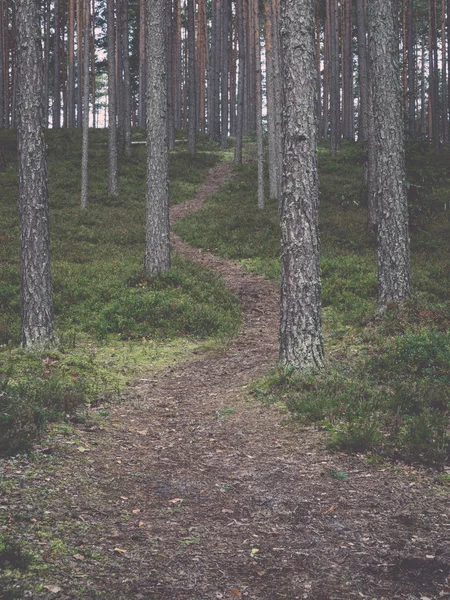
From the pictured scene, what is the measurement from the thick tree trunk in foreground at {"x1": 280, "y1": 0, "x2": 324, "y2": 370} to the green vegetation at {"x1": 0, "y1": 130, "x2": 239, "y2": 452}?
120 inches

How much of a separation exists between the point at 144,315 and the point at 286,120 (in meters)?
5.58

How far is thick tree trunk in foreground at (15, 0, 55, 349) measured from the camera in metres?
9.15

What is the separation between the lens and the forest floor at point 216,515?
138 inches

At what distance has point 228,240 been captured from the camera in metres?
19.8

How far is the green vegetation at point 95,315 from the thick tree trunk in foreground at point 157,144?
0.66 meters

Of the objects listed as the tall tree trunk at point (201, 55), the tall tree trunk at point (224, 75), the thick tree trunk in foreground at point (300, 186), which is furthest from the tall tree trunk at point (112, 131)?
the tall tree trunk at point (201, 55)

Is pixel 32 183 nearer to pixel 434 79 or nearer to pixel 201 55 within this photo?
pixel 434 79

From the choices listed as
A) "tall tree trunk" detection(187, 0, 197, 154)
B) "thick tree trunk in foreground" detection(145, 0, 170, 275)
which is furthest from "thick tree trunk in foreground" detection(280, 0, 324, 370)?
"tall tree trunk" detection(187, 0, 197, 154)

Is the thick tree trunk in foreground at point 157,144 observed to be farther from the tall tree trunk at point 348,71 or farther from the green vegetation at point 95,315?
the tall tree trunk at point 348,71

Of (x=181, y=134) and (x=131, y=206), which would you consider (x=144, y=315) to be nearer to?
(x=131, y=206)

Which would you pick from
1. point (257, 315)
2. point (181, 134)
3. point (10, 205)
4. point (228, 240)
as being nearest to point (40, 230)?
point (257, 315)

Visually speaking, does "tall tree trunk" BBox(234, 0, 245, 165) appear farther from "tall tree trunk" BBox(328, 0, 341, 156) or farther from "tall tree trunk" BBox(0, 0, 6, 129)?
"tall tree trunk" BBox(0, 0, 6, 129)

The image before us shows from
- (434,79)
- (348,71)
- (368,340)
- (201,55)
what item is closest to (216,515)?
(368,340)

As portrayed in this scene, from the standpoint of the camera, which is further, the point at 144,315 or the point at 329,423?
the point at 144,315
